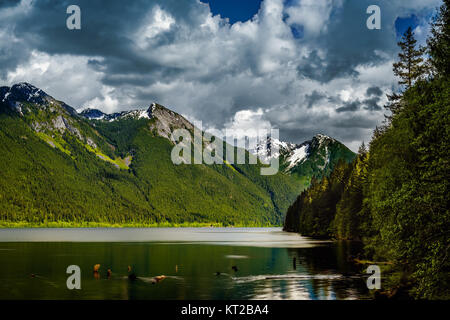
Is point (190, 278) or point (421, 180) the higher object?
point (421, 180)

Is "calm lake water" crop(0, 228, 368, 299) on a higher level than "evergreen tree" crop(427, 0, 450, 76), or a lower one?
lower

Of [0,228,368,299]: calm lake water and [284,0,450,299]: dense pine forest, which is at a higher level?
[284,0,450,299]: dense pine forest

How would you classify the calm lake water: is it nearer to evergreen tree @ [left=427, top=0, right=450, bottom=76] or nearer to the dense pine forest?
the dense pine forest

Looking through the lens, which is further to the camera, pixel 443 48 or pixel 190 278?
pixel 190 278

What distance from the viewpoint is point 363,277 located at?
50.0 m

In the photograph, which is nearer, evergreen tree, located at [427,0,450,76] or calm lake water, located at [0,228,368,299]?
evergreen tree, located at [427,0,450,76]

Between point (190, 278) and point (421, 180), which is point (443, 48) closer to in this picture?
point (421, 180)

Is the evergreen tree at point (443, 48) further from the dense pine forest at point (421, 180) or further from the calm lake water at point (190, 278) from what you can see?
the calm lake water at point (190, 278)

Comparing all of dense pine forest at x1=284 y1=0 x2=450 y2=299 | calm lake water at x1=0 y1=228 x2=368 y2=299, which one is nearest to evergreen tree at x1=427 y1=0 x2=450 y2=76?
dense pine forest at x1=284 y1=0 x2=450 y2=299

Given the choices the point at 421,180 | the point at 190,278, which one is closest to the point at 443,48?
the point at 421,180

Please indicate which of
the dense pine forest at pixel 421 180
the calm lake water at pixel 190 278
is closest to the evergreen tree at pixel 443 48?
the dense pine forest at pixel 421 180

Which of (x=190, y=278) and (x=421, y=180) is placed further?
(x=190, y=278)

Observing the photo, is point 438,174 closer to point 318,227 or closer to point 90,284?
point 90,284

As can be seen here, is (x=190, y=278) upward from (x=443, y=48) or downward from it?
downward
